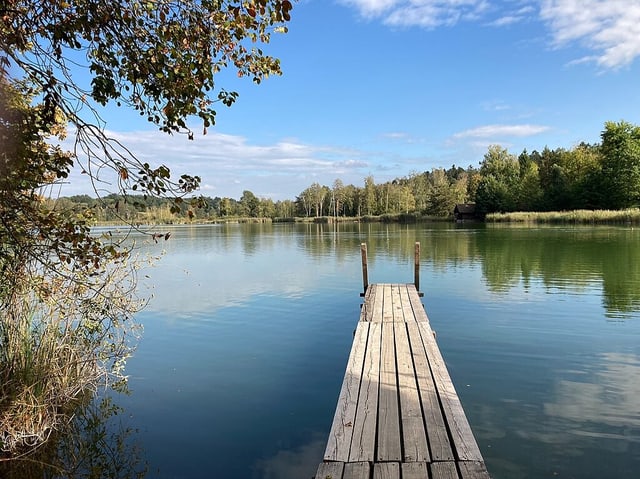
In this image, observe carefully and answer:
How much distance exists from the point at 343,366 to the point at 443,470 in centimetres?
443

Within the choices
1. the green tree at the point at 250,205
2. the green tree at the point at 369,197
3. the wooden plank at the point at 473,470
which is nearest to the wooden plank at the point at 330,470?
the wooden plank at the point at 473,470

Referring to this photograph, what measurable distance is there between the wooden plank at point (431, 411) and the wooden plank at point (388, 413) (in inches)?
10.7

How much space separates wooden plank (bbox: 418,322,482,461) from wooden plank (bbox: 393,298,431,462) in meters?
0.24

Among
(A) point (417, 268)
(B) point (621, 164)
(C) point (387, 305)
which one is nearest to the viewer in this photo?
(C) point (387, 305)

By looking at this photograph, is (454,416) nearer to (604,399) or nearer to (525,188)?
(604,399)

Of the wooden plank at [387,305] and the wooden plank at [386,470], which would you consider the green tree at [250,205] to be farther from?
the wooden plank at [386,470]

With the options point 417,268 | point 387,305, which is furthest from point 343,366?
point 417,268

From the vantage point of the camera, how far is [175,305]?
527 inches

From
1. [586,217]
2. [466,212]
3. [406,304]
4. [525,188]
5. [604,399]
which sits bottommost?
[604,399]

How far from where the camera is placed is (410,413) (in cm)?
429

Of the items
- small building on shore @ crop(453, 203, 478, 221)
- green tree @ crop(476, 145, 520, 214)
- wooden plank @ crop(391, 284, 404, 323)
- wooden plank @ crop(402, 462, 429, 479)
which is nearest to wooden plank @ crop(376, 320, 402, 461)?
wooden plank @ crop(402, 462, 429, 479)

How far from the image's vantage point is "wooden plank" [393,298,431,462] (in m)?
3.58

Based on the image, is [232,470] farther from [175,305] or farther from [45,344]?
[175,305]

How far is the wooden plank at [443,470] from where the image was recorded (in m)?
3.23
